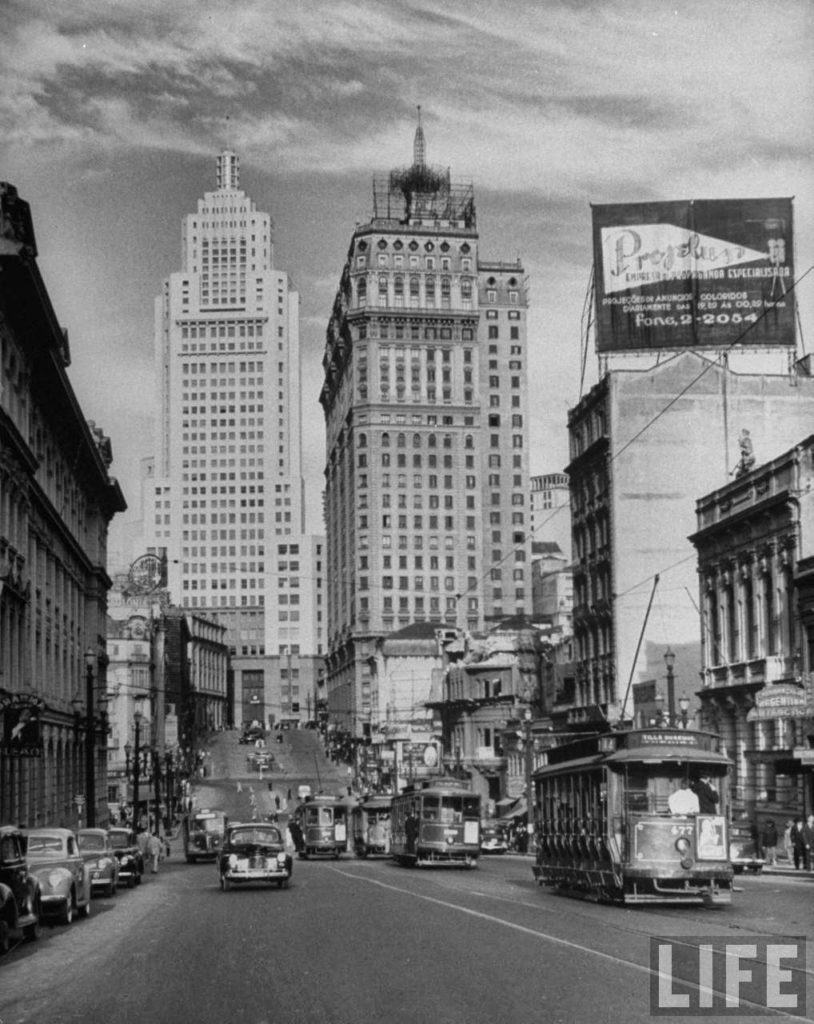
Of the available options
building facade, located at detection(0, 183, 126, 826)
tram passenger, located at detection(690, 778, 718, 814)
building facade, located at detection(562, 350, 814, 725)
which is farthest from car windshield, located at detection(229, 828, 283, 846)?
building facade, located at detection(562, 350, 814, 725)

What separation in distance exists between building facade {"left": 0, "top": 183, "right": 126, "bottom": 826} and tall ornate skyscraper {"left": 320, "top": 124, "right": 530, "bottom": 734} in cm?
8630

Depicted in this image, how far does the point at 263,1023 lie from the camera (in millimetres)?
13789

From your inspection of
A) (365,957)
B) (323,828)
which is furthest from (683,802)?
(323,828)

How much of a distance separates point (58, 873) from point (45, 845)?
2.80 ft

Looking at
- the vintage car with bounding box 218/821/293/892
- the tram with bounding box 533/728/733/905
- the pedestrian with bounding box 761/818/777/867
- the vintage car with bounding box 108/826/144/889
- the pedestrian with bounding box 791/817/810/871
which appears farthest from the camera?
the pedestrian with bounding box 761/818/777/867

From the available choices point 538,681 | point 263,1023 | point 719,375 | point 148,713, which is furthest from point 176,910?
point 148,713

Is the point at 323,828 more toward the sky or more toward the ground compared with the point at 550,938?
more toward the ground

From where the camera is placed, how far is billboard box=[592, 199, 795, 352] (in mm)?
74750

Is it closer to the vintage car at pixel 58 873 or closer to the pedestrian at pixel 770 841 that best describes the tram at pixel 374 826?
the pedestrian at pixel 770 841

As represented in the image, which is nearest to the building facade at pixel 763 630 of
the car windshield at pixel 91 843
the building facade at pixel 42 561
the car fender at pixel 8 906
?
the car windshield at pixel 91 843

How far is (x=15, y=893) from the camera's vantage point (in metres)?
23.2

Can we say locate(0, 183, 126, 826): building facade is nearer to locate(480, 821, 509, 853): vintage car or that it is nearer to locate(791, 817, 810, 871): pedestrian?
locate(480, 821, 509, 853): vintage car

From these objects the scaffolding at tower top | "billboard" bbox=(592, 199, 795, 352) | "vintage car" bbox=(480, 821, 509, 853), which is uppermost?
the scaffolding at tower top

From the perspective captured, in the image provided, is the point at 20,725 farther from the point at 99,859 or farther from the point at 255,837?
the point at 255,837
